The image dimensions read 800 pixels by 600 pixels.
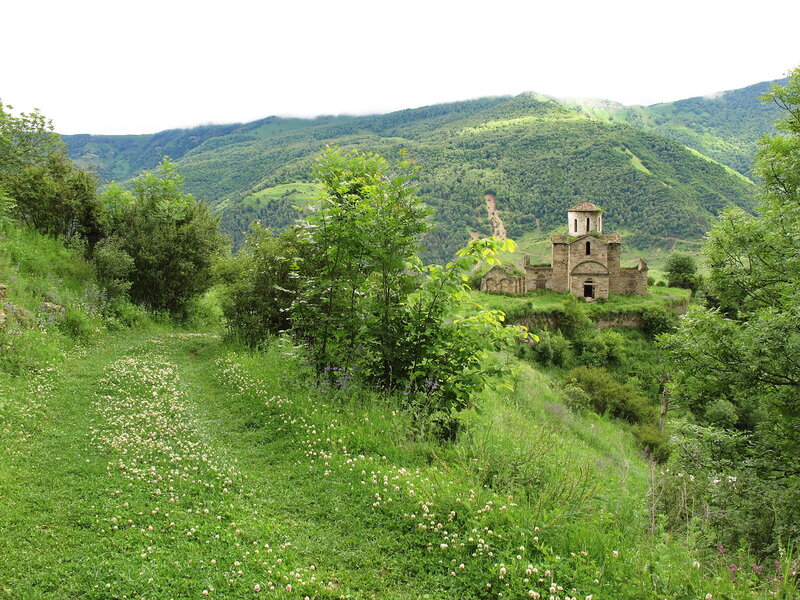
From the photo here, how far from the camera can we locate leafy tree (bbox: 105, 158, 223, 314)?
66.2 ft

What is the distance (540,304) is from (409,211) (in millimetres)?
41648

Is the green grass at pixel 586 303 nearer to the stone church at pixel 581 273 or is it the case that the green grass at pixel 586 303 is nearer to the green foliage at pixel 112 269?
the stone church at pixel 581 273

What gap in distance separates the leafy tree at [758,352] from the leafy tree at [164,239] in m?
17.2

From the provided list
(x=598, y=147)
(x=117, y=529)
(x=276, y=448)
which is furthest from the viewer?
(x=598, y=147)

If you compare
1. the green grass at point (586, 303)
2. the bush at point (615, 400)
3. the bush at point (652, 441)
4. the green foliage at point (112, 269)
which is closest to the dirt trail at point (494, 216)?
the green grass at point (586, 303)

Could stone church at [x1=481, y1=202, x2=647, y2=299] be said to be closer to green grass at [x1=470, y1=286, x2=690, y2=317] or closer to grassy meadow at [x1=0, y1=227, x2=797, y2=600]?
green grass at [x1=470, y1=286, x2=690, y2=317]

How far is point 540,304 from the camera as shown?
→ 155ft

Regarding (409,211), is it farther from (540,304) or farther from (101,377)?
(540,304)

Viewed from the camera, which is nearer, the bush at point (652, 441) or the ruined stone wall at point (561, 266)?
the bush at point (652, 441)

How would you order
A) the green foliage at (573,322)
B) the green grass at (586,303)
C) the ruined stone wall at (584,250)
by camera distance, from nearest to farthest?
the green foliage at (573,322) → the green grass at (586,303) → the ruined stone wall at (584,250)

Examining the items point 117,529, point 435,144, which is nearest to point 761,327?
point 117,529

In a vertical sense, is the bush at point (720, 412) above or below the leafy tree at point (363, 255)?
below

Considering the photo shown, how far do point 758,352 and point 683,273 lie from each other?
179 ft

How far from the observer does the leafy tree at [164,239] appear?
Answer: 20.2 meters
